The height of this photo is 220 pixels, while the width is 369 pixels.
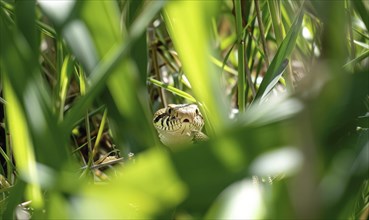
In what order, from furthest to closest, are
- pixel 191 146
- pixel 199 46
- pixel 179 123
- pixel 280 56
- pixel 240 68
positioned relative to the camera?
pixel 179 123, pixel 240 68, pixel 280 56, pixel 199 46, pixel 191 146

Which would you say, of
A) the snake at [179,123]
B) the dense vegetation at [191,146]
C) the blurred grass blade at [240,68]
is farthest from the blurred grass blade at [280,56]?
the snake at [179,123]

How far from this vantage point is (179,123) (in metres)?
1.99

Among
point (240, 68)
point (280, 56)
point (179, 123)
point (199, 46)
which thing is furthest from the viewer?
point (179, 123)

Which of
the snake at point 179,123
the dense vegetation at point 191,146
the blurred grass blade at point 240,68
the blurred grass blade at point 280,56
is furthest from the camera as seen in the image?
the snake at point 179,123

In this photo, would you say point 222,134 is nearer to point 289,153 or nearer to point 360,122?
point 289,153

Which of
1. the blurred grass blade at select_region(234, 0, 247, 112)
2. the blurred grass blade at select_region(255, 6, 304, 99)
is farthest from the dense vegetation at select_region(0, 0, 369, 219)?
the blurred grass blade at select_region(234, 0, 247, 112)

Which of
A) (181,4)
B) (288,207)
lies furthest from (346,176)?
(181,4)

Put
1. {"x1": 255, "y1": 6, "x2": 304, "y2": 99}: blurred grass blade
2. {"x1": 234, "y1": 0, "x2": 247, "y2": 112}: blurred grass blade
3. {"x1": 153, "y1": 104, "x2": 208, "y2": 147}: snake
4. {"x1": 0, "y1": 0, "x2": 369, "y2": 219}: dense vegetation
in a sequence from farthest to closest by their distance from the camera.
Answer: {"x1": 153, "y1": 104, "x2": 208, "y2": 147}: snake, {"x1": 234, "y1": 0, "x2": 247, "y2": 112}: blurred grass blade, {"x1": 255, "y1": 6, "x2": 304, "y2": 99}: blurred grass blade, {"x1": 0, "y1": 0, "x2": 369, "y2": 219}: dense vegetation

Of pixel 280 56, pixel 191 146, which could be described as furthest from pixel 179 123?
pixel 191 146

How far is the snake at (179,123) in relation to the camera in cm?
194

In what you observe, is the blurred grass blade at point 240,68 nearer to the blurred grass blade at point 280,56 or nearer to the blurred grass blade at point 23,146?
the blurred grass blade at point 280,56

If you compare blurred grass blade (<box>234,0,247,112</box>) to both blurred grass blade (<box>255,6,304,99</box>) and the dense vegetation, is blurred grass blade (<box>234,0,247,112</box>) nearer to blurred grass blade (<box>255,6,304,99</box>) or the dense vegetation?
blurred grass blade (<box>255,6,304,99</box>)

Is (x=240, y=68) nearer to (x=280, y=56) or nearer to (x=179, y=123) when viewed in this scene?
(x=280, y=56)

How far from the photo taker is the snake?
194 cm
